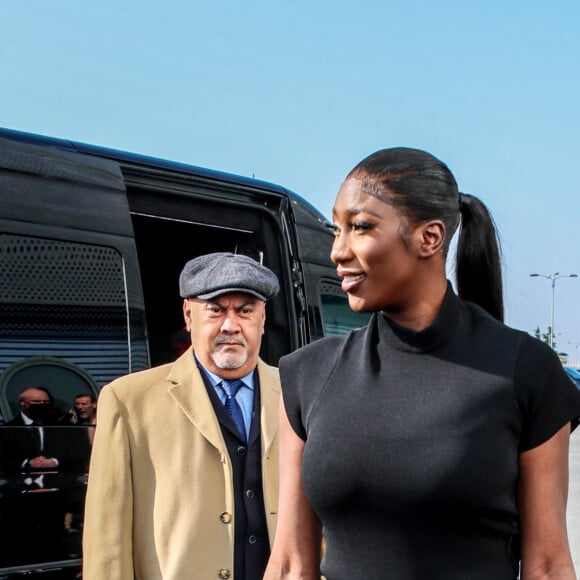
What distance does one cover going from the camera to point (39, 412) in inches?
148

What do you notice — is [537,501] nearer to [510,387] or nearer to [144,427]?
[510,387]

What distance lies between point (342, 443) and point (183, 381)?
1.62 m

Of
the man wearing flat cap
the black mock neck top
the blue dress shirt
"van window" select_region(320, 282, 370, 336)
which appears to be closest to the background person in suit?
the man wearing flat cap

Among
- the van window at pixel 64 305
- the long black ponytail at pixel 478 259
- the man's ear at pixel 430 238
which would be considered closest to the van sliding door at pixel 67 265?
the van window at pixel 64 305

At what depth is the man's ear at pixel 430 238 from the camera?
1.69 m

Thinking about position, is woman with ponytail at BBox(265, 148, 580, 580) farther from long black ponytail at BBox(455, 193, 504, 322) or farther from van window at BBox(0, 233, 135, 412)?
van window at BBox(0, 233, 135, 412)

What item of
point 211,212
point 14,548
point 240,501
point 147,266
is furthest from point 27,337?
point 147,266

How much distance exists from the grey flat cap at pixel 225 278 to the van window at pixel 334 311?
1969mm

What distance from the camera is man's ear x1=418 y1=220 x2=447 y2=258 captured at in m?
1.69

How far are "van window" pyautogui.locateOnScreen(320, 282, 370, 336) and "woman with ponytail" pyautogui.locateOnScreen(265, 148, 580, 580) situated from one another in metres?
3.53

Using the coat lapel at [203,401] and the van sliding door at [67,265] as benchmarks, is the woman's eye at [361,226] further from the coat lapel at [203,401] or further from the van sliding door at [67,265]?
the van sliding door at [67,265]

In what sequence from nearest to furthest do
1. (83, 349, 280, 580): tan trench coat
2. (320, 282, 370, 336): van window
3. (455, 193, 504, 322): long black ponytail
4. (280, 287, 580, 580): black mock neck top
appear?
(280, 287, 580, 580): black mock neck top < (455, 193, 504, 322): long black ponytail < (83, 349, 280, 580): tan trench coat < (320, 282, 370, 336): van window

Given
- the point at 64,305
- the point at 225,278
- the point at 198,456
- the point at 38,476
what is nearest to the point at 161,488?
the point at 198,456

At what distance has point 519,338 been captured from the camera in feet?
5.49
